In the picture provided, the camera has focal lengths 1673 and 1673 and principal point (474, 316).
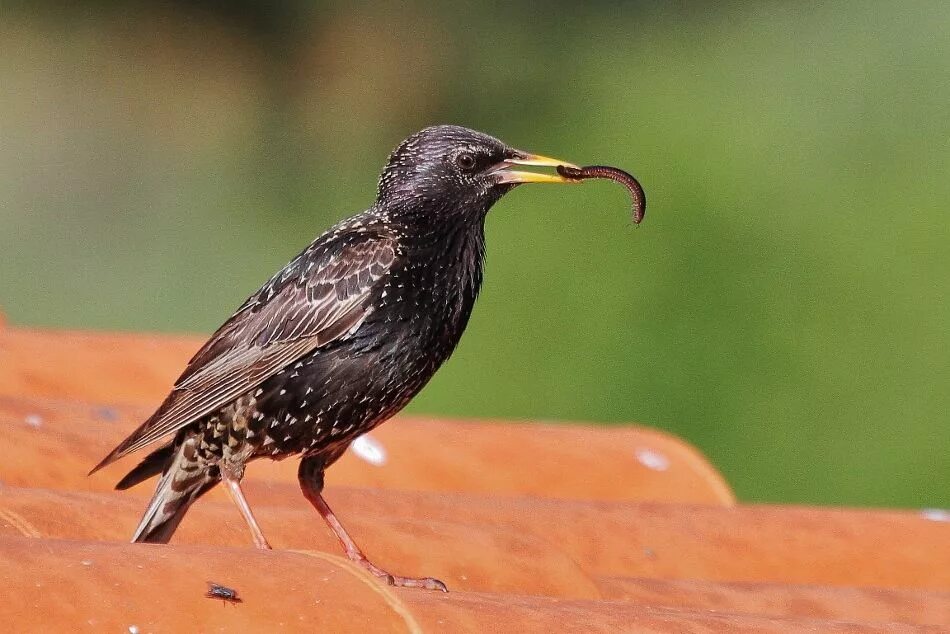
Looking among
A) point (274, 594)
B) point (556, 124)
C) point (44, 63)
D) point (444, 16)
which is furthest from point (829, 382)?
point (274, 594)

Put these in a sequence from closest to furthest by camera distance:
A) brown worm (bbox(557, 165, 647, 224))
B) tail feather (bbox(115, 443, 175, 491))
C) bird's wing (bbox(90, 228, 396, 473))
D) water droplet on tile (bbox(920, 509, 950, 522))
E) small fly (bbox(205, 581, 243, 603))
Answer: small fly (bbox(205, 581, 243, 603)) → tail feather (bbox(115, 443, 175, 491)) → bird's wing (bbox(90, 228, 396, 473)) → brown worm (bbox(557, 165, 647, 224)) → water droplet on tile (bbox(920, 509, 950, 522))

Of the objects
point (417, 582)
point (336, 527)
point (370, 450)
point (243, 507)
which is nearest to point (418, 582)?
point (417, 582)

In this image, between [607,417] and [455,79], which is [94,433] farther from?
[455,79]

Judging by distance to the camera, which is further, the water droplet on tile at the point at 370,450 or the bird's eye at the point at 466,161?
the water droplet on tile at the point at 370,450

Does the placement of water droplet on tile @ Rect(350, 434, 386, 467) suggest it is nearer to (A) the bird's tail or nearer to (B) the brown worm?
(A) the bird's tail

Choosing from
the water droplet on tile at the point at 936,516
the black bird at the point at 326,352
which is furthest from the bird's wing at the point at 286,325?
the water droplet on tile at the point at 936,516

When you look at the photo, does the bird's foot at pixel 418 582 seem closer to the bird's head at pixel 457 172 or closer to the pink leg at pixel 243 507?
the pink leg at pixel 243 507

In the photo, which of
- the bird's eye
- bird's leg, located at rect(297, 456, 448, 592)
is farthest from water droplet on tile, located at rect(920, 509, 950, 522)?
bird's leg, located at rect(297, 456, 448, 592)

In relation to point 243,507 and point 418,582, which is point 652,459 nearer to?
point 243,507
